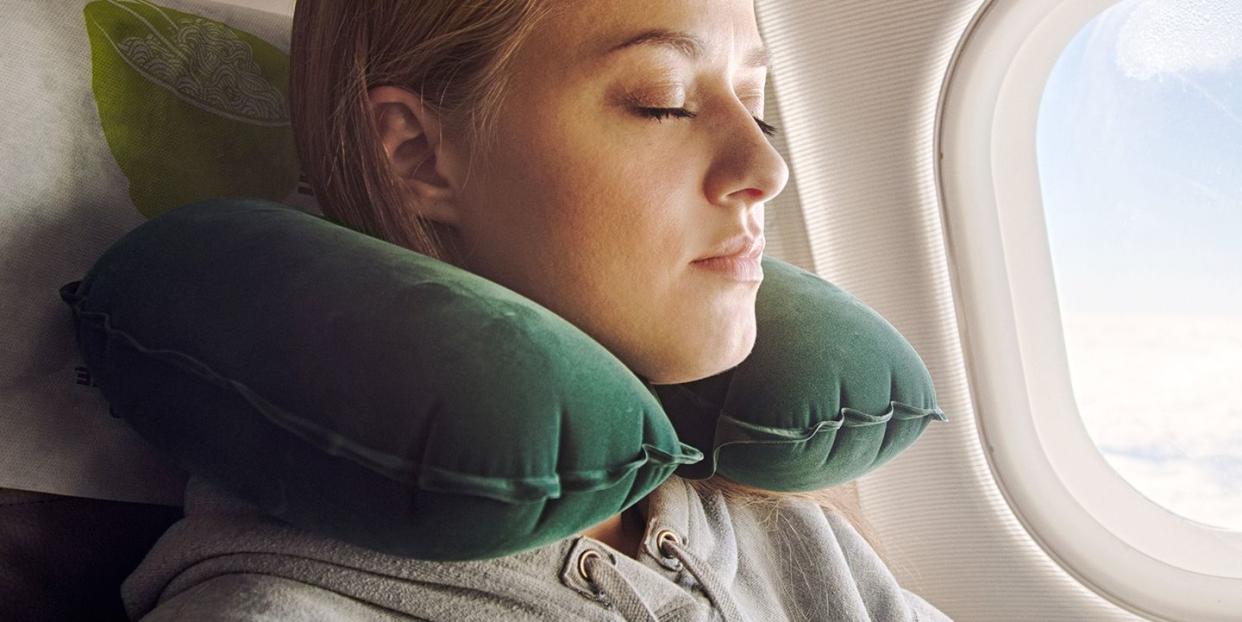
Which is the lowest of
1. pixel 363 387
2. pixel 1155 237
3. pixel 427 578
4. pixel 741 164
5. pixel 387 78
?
pixel 427 578

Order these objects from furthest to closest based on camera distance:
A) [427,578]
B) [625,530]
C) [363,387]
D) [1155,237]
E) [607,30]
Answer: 1. [1155,237]
2. [625,530]
3. [607,30]
4. [427,578]
5. [363,387]

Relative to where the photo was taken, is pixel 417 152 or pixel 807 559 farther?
pixel 807 559

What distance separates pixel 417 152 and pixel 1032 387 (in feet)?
3.35

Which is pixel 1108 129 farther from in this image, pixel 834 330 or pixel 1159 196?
pixel 834 330

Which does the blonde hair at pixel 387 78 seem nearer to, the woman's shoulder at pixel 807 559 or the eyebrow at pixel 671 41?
the eyebrow at pixel 671 41

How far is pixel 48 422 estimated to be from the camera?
0.88 meters

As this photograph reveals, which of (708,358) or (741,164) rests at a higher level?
(741,164)

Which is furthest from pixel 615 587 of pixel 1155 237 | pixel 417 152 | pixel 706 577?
pixel 1155 237

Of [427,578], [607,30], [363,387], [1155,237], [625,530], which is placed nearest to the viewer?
[363,387]

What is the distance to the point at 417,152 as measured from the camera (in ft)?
3.18

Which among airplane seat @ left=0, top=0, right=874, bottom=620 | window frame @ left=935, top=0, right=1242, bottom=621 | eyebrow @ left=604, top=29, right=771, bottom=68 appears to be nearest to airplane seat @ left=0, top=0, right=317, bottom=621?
airplane seat @ left=0, top=0, right=874, bottom=620

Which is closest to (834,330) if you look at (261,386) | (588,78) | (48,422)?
(588,78)

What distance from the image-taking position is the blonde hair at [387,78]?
2.99 ft

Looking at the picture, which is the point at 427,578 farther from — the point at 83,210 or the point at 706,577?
the point at 83,210
